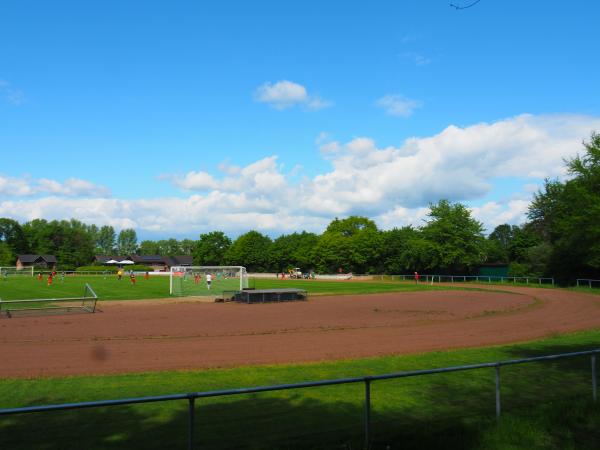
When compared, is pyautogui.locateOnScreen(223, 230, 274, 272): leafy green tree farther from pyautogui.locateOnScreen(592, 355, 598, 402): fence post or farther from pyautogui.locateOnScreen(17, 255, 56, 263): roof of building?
pyautogui.locateOnScreen(592, 355, 598, 402): fence post

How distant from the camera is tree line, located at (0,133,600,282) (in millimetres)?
51281

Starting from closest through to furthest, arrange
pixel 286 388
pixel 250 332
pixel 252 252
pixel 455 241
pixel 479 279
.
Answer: pixel 286 388 → pixel 250 332 → pixel 479 279 → pixel 455 241 → pixel 252 252

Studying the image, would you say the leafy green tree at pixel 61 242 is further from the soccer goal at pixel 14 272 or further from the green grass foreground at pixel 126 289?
the green grass foreground at pixel 126 289

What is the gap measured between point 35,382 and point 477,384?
988cm

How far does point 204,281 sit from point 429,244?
34672 mm

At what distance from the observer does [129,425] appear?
7.22m

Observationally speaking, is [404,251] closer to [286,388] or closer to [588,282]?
[588,282]

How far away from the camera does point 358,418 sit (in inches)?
298

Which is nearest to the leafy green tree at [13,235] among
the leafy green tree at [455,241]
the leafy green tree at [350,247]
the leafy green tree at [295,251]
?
the leafy green tree at [295,251]

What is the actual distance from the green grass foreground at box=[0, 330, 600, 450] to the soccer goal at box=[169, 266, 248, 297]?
115ft

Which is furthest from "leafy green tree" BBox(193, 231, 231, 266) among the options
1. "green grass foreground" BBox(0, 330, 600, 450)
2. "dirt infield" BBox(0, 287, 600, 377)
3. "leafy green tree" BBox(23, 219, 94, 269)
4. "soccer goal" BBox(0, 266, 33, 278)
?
"green grass foreground" BBox(0, 330, 600, 450)

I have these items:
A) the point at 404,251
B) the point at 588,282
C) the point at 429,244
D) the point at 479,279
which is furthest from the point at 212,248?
the point at 588,282

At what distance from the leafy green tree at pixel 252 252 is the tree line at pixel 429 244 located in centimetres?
25

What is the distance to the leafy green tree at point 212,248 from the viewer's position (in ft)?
485
